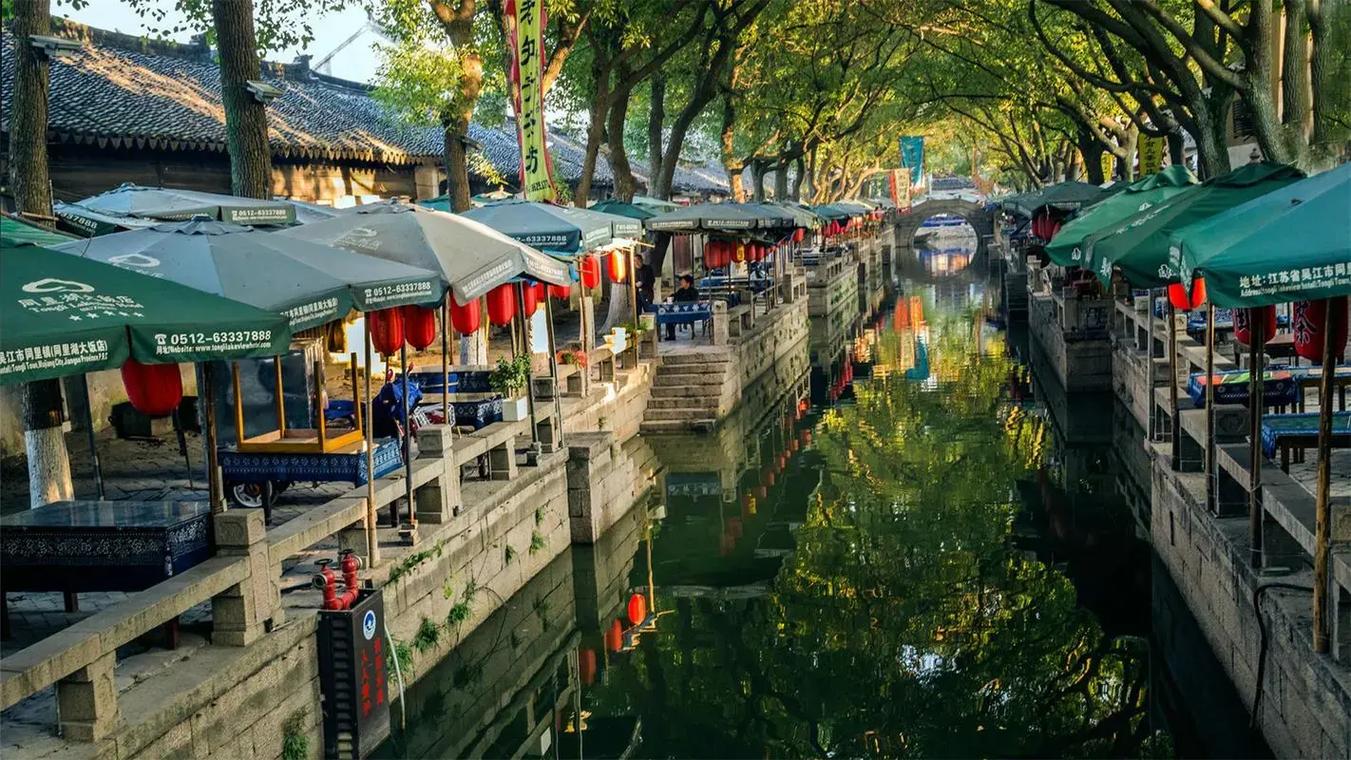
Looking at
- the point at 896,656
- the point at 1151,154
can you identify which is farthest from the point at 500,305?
the point at 1151,154

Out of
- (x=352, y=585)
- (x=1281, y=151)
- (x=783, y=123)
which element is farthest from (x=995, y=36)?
(x=352, y=585)

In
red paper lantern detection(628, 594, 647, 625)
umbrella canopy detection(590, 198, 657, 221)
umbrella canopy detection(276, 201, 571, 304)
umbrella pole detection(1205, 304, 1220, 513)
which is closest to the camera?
umbrella pole detection(1205, 304, 1220, 513)

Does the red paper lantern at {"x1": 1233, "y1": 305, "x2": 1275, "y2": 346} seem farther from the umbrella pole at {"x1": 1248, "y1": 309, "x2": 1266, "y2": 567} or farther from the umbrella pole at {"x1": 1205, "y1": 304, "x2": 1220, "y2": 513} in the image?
the umbrella pole at {"x1": 1205, "y1": 304, "x2": 1220, "y2": 513}

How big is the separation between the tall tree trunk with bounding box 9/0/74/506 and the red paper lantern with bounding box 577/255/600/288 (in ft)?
31.4

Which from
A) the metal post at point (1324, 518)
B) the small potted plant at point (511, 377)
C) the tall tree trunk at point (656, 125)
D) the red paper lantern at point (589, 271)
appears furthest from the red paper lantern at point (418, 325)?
the tall tree trunk at point (656, 125)

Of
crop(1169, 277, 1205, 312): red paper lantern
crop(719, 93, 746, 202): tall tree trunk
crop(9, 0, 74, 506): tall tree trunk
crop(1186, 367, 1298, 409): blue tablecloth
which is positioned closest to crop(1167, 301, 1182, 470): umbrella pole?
crop(1169, 277, 1205, 312): red paper lantern

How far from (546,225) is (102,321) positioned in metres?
9.32

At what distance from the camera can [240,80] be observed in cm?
1323

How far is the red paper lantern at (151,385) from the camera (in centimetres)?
838

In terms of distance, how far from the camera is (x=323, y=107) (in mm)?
27891

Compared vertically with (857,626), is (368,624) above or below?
above

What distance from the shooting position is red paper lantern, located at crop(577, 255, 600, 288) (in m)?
20.6

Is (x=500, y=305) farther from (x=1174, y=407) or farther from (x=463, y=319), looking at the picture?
(x=1174, y=407)

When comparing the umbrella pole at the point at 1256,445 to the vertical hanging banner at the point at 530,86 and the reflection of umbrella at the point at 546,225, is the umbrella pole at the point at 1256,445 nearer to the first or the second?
the reflection of umbrella at the point at 546,225
